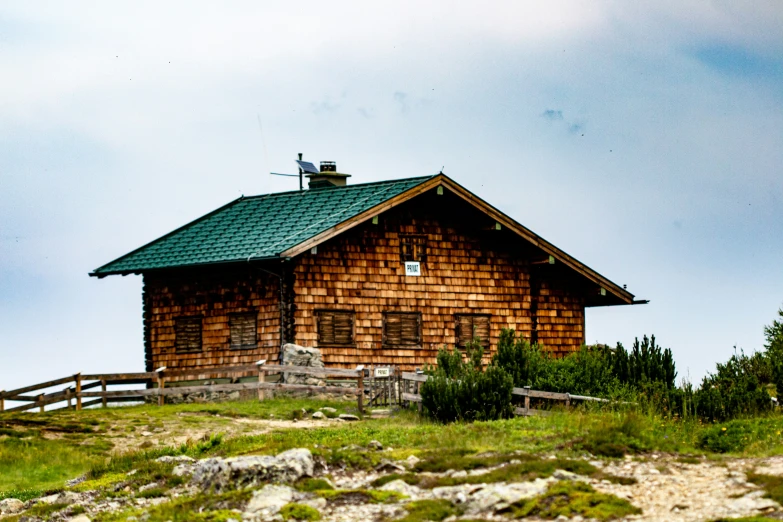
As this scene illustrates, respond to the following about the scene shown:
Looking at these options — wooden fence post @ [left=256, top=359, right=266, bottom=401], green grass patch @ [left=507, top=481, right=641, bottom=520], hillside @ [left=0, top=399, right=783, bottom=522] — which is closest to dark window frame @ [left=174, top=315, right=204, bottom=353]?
wooden fence post @ [left=256, top=359, right=266, bottom=401]

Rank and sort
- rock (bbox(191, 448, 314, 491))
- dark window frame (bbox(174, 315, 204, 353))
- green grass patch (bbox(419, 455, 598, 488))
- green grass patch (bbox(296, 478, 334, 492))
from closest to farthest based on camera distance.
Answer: green grass patch (bbox(419, 455, 598, 488))
green grass patch (bbox(296, 478, 334, 492))
rock (bbox(191, 448, 314, 491))
dark window frame (bbox(174, 315, 204, 353))

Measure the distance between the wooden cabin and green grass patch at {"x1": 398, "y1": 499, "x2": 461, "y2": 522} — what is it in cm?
1813

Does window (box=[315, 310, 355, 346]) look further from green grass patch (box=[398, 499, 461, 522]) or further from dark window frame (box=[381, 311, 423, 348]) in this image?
green grass patch (box=[398, 499, 461, 522])

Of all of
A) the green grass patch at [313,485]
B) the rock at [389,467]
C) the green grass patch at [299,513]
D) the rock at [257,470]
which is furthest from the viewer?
the rock at [389,467]

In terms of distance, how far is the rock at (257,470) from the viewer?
67.2 ft

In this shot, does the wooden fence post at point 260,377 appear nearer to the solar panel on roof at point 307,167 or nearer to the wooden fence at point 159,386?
the wooden fence at point 159,386

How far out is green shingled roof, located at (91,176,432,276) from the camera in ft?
126

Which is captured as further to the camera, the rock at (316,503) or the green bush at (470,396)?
the green bush at (470,396)

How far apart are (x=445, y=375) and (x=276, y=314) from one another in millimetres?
8717

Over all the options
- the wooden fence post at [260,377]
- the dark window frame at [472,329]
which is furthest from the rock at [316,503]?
the dark window frame at [472,329]

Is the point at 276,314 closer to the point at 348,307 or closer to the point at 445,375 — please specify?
the point at 348,307

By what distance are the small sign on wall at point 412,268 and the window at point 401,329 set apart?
119 cm

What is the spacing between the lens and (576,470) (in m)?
19.8

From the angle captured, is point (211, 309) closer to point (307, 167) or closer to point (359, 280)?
point (359, 280)
